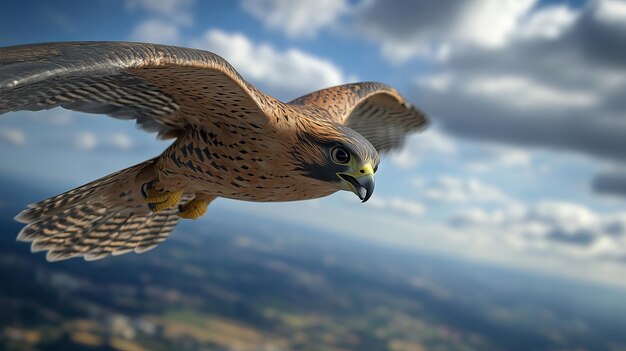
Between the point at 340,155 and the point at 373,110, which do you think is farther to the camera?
the point at 373,110

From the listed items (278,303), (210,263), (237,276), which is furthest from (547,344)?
(210,263)

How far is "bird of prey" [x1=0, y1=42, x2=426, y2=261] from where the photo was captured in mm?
2100

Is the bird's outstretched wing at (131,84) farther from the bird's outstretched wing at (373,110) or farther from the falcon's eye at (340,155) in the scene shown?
the bird's outstretched wing at (373,110)

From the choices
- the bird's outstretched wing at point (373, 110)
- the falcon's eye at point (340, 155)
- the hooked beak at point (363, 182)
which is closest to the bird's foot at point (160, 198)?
the bird's outstretched wing at point (373, 110)

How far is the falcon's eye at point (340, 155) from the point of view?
2395 millimetres

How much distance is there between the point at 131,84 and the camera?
2820 mm

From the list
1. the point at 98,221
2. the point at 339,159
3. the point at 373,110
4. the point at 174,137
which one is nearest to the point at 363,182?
the point at 339,159

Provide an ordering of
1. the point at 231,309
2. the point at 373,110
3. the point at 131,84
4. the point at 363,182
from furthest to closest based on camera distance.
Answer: the point at 231,309 → the point at 373,110 → the point at 131,84 → the point at 363,182

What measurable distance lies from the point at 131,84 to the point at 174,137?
60cm

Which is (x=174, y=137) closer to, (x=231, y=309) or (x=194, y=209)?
(x=194, y=209)

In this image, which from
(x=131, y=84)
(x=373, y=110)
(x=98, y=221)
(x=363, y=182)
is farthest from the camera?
(x=373, y=110)

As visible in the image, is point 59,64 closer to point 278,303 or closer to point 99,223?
point 99,223

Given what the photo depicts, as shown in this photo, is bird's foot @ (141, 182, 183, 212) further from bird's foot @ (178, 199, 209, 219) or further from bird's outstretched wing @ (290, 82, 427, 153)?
bird's outstretched wing @ (290, 82, 427, 153)

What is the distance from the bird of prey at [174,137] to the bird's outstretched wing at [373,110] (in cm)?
2
